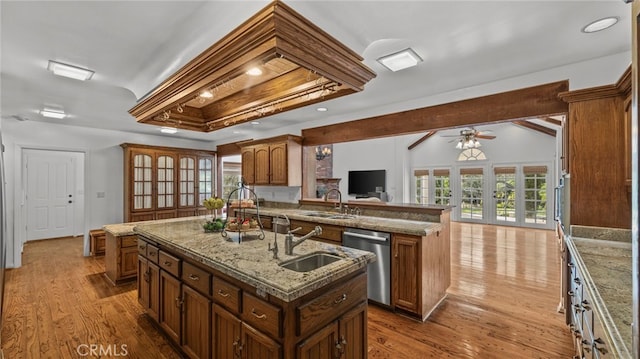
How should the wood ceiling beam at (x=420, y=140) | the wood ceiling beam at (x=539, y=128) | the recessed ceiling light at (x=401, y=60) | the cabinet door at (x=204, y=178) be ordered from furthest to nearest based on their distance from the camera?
the wood ceiling beam at (x=420, y=140) → the wood ceiling beam at (x=539, y=128) → the cabinet door at (x=204, y=178) → the recessed ceiling light at (x=401, y=60)

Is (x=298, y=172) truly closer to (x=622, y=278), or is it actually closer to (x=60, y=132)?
(x=622, y=278)

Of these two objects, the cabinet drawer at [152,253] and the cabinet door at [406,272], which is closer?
the cabinet drawer at [152,253]

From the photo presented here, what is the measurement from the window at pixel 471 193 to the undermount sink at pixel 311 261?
8543 mm

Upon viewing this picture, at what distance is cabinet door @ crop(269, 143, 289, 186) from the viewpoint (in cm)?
453

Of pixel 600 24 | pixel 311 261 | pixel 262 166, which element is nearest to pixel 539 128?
pixel 600 24

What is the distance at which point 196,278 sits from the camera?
1883 mm

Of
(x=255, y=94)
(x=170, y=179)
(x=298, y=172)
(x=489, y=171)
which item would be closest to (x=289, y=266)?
(x=255, y=94)

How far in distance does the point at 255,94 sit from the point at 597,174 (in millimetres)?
2952

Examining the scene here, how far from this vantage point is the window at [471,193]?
28.8ft

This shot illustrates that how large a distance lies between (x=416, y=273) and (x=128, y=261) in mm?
3620

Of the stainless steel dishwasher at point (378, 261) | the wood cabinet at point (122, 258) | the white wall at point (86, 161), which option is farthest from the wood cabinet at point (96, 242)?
the stainless steel dishwasher at point (378, 261)

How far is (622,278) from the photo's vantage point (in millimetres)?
1464

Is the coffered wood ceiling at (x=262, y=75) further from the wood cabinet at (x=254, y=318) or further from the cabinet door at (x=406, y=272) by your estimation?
the cabinet door at (x=406, y=272)

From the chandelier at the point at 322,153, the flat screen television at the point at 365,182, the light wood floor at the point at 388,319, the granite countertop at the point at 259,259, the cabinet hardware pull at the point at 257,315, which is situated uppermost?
the chandelier at the point at 322,153
